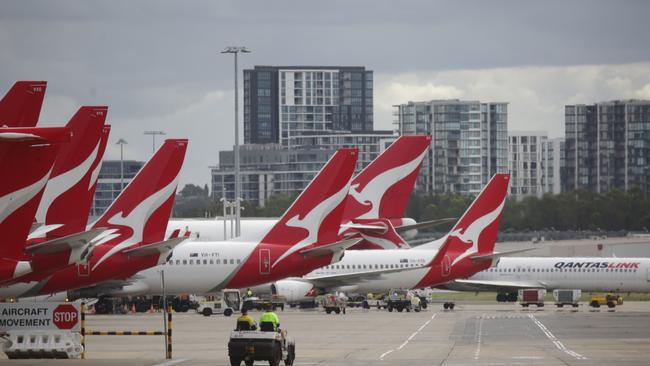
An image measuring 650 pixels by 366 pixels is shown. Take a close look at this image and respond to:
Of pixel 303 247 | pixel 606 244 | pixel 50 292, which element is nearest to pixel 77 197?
pixel 50 292

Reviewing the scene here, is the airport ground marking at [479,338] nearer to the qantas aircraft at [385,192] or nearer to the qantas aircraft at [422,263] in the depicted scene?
the qantas aircraft at [422,263]

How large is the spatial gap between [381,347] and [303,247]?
16869 mm

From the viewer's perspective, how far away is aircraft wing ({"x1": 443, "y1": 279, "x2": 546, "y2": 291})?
358 ft

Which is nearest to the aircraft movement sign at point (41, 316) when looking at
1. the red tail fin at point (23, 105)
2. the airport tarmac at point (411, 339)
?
the airport tarmac at point (411, 339)

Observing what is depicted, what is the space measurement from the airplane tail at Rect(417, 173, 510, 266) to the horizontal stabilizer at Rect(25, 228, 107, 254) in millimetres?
48738

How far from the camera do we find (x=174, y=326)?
216 ft

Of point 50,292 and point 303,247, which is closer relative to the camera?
point 50,292

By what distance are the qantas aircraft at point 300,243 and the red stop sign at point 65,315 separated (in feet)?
83.9

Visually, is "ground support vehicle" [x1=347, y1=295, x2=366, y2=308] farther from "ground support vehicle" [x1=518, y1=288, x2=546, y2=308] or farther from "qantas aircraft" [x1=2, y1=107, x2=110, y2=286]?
"qantas aircraft" [x1=2, y1=107, x2=110, y2=286]

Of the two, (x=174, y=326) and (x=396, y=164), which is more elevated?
(x=396, y=164)

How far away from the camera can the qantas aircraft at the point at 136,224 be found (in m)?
57.5

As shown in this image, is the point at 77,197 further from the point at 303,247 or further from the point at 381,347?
the point at 303,247

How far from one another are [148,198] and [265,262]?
1093cm

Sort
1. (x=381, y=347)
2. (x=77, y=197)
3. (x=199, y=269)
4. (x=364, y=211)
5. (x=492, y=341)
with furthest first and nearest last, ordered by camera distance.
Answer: (x=364, y=211), (x=199, y=269), (x=492, y=341), (x=381, y=347), (x=77, y=197)
